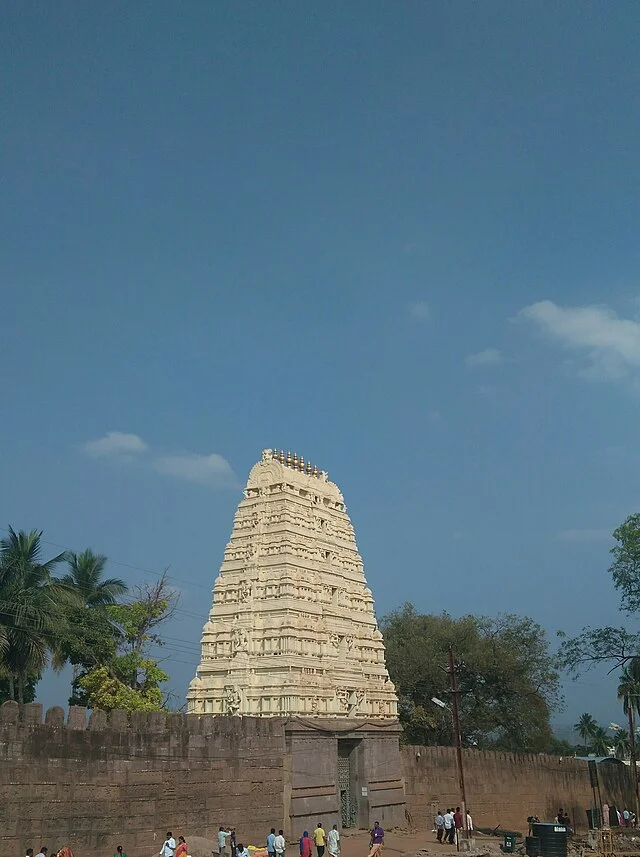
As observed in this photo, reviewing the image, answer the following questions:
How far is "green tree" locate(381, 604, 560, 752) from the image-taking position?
42812mm

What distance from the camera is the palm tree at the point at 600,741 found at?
7931cm

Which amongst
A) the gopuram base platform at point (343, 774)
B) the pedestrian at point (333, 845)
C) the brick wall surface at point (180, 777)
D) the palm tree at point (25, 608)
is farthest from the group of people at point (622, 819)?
the palm tree at point (25, 608)

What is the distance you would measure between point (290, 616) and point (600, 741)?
220 feet

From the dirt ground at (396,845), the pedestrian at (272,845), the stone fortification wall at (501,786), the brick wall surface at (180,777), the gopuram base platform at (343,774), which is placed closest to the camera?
the brick wall surface at (180,777)

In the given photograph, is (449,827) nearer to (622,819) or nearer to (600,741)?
(622,819)

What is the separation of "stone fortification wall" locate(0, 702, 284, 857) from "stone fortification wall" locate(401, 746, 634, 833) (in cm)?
814

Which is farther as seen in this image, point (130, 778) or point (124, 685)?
point (124, 685)

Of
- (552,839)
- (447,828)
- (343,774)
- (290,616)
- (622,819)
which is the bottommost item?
(622,819)

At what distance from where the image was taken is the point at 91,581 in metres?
34.6

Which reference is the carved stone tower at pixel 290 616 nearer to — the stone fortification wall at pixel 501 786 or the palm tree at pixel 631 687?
the stone fortification wall at pixel 501 786

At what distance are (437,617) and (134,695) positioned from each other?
23714 mm

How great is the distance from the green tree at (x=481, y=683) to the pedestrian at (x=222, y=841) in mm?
24216

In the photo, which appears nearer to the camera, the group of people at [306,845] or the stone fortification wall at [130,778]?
the stone fortification wall at [130,778]

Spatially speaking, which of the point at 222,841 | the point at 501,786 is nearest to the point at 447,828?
the point at 501,786
